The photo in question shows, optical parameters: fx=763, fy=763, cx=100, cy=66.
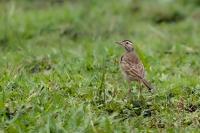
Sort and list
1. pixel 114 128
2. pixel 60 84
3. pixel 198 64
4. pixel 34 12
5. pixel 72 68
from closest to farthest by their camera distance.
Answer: pixel 114 128 < pixel 60 84 < pixel 72 68 < pixel 198 64 < pixel 34 12

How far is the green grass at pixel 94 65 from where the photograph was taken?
6492 millimetres

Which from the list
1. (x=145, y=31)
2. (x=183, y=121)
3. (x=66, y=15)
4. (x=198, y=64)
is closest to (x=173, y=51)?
(x=198, y=64)

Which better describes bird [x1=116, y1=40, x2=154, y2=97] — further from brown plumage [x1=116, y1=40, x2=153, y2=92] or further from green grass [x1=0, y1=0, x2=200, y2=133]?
green grass [x1=0, y1=0, x2=200, y2=133]

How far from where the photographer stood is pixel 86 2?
1308 cm

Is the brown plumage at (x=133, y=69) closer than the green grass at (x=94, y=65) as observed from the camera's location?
No

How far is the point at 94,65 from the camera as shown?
873cm

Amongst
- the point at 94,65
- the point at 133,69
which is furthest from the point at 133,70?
the point at 94,65

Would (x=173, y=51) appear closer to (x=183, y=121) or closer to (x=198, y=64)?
(x=198, y=64)

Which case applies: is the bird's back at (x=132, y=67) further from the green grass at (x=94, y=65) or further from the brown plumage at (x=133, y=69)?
the green grass at (x=94, y=65)

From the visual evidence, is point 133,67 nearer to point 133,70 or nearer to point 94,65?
point 133,70

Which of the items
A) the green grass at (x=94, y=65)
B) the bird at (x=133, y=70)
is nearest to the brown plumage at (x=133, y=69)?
the bird at (x=133, y=70)

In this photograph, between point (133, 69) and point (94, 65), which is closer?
point (133, 69)

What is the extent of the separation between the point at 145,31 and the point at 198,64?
2459 mm

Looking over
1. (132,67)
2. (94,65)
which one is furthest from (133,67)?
(94,65)
